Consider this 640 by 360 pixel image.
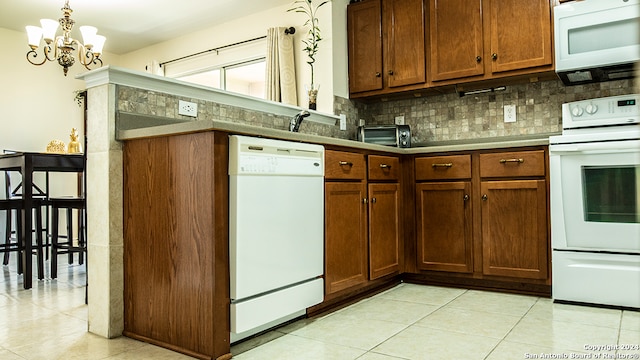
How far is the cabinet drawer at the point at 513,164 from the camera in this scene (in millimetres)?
2734

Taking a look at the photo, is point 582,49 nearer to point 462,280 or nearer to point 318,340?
point 462,280

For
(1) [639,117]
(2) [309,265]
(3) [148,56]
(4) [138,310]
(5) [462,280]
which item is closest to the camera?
(4) [138,310]

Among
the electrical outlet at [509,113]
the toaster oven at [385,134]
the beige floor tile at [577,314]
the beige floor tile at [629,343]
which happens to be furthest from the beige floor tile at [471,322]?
the electrical outlet at [509,113]

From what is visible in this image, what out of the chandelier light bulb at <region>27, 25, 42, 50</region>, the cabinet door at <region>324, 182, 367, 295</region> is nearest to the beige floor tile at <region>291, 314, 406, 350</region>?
the cabinet door at <region>324, 182, 367, 295</region>

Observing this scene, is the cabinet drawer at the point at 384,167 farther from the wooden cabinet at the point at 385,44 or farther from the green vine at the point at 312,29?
the green vine at the point at 312,29

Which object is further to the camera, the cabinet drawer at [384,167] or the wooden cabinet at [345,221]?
the cabinet drawer at [384,167]

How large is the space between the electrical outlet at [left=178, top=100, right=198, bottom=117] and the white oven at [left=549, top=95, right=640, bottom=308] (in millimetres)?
1999

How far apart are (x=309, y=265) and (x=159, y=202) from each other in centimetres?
75

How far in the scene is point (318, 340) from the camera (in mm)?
1987

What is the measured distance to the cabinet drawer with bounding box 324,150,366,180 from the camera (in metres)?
2.41

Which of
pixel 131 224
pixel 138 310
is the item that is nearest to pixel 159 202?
pixel 131 224

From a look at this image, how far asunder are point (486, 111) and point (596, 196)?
3.68 feet

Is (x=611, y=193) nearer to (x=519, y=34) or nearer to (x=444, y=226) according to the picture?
(x=444, y=226)

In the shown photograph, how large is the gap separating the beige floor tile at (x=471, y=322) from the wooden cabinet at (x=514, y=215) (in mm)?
541
